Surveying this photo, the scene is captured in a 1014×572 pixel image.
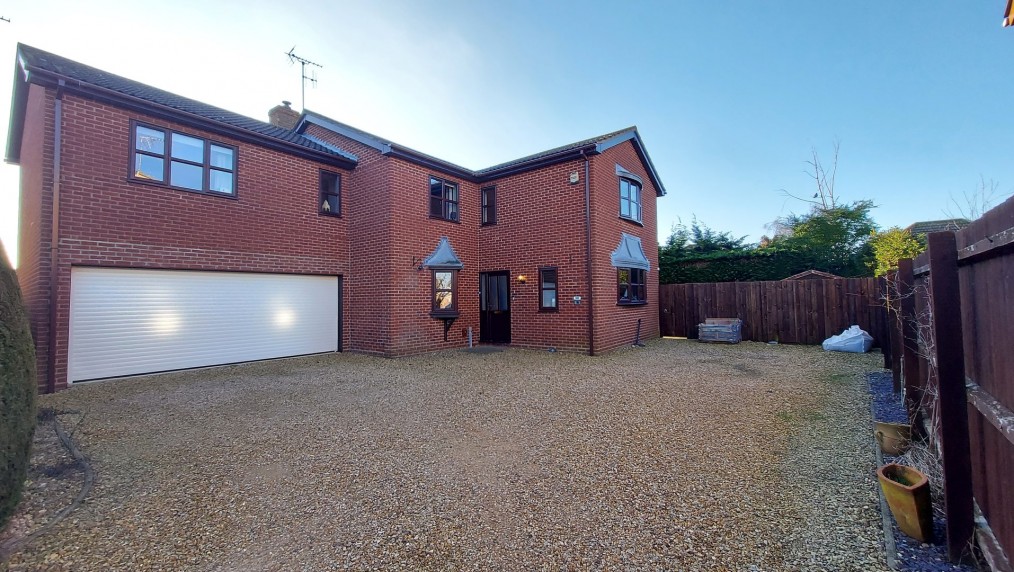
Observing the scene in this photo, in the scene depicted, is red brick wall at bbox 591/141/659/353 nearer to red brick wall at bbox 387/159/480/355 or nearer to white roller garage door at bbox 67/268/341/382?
red brick wall at bbox 387/159/480/355

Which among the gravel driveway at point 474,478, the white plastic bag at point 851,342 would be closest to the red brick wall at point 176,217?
the gravel driveway at point 474,478

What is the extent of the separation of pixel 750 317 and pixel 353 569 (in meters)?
13.9

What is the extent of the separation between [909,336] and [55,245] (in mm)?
13556

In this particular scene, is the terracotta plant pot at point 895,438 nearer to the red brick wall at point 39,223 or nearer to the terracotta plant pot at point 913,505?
the terracotta plant pot at point 913,505

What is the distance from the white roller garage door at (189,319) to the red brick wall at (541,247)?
5.29 metres

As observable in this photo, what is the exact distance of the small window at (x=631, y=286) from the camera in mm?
12111

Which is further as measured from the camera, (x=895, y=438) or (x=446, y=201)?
(x=446, y=201)

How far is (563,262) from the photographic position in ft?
36.9

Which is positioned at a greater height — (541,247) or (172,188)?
(172,188)

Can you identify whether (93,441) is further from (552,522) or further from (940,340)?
(940,340)

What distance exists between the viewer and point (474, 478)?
11.6ft

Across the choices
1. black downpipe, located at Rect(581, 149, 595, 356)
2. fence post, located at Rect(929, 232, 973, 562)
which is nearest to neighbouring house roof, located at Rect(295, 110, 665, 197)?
black downpipe, located at Rect(581, 149, 595, 356)

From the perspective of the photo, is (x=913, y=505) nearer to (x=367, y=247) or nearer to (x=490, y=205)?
(x=367, y=247)

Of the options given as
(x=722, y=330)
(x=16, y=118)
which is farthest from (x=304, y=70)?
(x=722, y=330)
